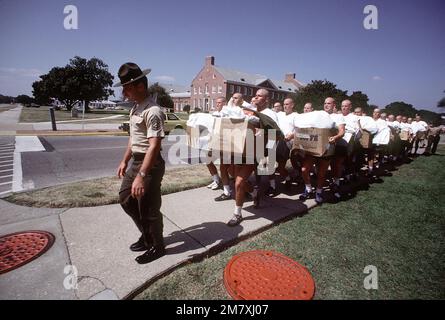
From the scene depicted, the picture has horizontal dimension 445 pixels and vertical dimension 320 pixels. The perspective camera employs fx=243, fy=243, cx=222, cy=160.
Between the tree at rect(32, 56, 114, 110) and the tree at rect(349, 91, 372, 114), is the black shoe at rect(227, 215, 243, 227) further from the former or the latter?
the tree at rect(32, 56, 114, 110)

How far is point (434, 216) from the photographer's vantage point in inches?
170

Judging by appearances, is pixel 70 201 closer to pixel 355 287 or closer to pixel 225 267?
pixel 225 267

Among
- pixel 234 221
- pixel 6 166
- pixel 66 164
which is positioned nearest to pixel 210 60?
pixel 66 164

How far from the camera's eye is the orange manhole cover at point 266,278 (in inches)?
90.3

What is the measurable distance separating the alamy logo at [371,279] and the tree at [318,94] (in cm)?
2789

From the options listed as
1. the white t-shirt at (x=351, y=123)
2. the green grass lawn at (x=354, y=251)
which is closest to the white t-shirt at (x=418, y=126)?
the white t-shirt at (x=351, y=123)

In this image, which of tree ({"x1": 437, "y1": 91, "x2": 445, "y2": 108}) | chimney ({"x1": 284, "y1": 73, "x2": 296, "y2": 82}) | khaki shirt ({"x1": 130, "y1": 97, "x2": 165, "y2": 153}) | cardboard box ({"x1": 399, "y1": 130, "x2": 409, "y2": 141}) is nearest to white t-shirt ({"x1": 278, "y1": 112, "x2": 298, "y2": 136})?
khaki shirt ({"x1": 130, "y1": 97, "x2": 165, "y2": 153})

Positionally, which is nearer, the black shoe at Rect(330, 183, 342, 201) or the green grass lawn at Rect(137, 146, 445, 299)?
the green grass lawn at Rect(137, 146, 445, 299)

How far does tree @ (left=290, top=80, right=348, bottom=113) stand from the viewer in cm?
2936

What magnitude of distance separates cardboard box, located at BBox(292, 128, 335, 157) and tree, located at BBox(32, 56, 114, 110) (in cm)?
5282

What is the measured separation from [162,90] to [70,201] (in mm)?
49341

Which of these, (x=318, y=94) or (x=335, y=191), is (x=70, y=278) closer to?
(x=335, y=191)

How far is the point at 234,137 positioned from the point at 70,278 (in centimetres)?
235
